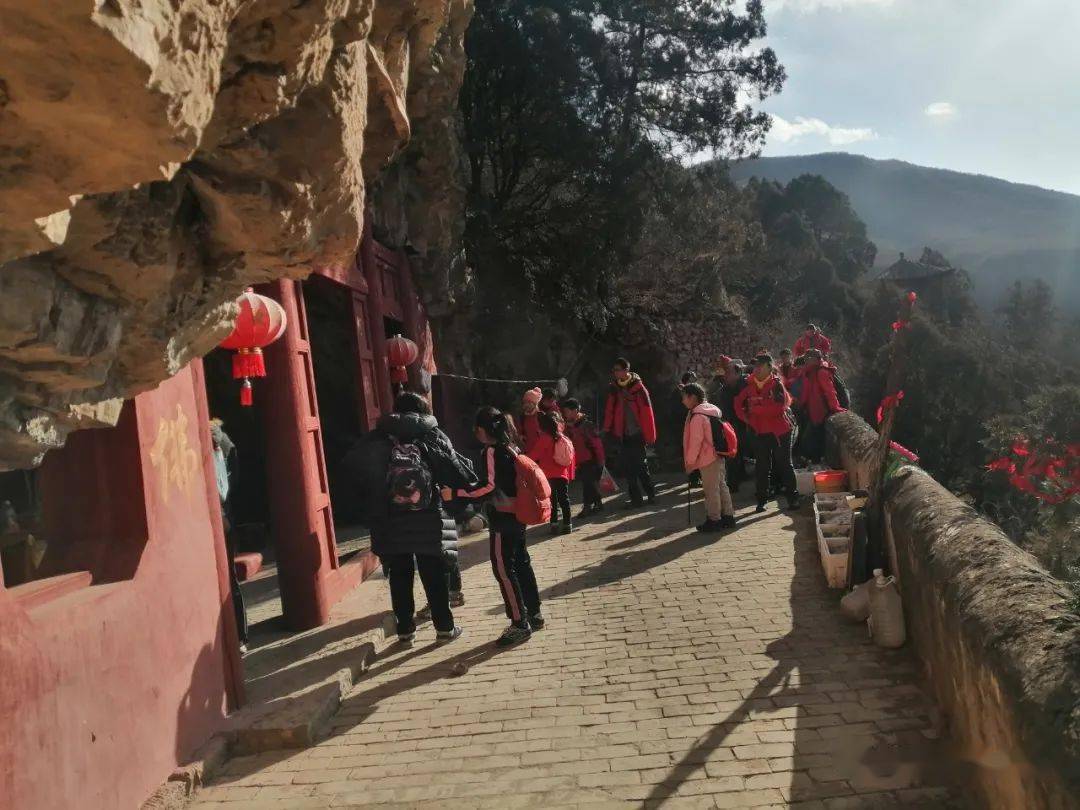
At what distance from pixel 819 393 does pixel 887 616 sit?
7142mm

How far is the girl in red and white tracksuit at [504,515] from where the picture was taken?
5930 mm

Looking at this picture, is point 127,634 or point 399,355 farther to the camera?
point 399,355

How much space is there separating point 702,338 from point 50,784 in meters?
19.0

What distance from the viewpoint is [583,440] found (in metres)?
10.9

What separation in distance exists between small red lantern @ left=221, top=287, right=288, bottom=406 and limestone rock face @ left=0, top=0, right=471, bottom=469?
6.72 ft

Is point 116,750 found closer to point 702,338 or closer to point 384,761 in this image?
point 384,761

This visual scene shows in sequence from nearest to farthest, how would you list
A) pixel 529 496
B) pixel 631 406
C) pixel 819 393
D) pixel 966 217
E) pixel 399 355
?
pixel 529 496, pixel 631 406, pixel 399 355, pixel 819 393, pixel 966 217

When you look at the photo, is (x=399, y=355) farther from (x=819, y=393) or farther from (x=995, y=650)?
(x=995, y=650)

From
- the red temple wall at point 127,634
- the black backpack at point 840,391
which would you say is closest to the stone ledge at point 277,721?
the red temple wall at point 127,634

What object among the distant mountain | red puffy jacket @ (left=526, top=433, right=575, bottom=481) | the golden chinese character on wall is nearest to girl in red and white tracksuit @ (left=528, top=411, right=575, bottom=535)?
red puffy jacket @ (left=526, top=433, right=575, bottom=481)

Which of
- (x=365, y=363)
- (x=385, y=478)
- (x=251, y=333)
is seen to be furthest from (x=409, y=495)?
(x=365, y=363)

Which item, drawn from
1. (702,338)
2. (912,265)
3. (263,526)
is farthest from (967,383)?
(263,526)

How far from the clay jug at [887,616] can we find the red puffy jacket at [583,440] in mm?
5876

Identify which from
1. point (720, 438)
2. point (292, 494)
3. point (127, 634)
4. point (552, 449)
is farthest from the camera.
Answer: point (552, 449)
